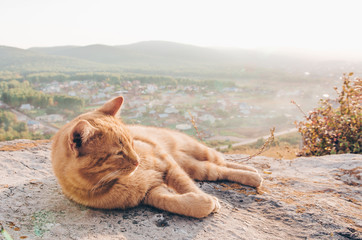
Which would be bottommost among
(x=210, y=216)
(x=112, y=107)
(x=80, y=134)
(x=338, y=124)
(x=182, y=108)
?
(x=182, y=108)

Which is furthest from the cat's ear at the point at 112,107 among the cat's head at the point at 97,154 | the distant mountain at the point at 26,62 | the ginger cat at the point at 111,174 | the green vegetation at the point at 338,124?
the distant mountain at the point at 26,62

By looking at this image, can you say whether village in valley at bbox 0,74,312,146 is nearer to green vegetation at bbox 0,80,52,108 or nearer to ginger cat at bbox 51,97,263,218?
green vegetation at bbox 0,80,52,108

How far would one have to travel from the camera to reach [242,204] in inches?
80.0

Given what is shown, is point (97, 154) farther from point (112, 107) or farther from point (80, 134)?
point (112, 107)

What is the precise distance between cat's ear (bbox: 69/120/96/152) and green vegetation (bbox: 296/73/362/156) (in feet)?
13.7

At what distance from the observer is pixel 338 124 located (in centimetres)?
423

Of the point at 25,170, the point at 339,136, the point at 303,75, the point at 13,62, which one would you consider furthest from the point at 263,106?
the point at 13,62

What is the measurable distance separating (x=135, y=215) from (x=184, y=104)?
10.1 m

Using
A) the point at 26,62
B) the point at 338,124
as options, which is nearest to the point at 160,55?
the point at 26,62

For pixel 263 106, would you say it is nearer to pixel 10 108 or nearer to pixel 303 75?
pixel 303 75

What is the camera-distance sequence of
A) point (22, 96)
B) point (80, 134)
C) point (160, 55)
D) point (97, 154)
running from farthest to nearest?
point (160, 55)
point (22, 96)
point (97, 154)
point (80, 134)

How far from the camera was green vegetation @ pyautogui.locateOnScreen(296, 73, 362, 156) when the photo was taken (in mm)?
4039

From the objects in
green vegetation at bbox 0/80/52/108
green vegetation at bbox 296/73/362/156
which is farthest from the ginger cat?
green vegetation at bbox 0/80/52/108

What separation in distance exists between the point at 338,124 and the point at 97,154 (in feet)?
14.2
